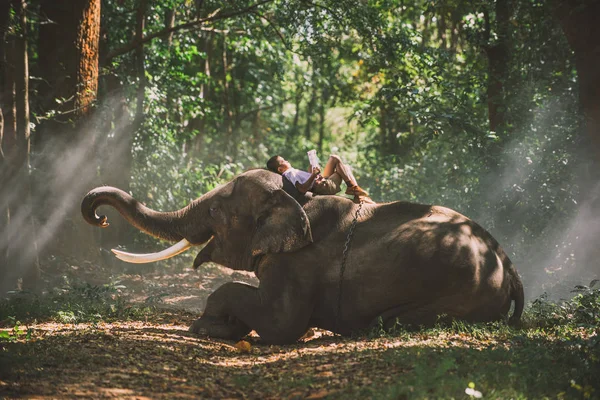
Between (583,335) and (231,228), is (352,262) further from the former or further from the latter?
(583,335)

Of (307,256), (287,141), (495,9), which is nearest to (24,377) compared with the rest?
(307,256)

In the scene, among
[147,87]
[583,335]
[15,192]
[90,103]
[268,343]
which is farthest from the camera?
[147,87]

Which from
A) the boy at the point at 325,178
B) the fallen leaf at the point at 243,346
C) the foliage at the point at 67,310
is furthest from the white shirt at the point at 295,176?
the foliage at the point at 67,310

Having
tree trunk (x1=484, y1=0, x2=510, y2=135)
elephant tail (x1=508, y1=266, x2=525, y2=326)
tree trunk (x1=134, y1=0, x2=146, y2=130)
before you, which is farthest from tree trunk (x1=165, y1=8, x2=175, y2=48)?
elephant tail (x1=508, y1=266, x2=525, y2=326)

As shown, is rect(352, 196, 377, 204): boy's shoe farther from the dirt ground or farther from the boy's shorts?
the dirt ground

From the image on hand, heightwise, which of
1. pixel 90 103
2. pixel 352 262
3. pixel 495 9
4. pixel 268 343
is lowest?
pixel 268 343

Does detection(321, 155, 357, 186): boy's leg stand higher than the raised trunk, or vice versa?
detection(321, 155, 357, 186): boy's leg

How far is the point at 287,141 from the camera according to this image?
29141 millimetres

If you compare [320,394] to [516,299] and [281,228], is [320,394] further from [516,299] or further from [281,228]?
[516,299]

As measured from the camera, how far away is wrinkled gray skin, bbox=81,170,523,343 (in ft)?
28.2

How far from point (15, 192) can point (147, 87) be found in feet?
20.0

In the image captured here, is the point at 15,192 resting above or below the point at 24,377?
above

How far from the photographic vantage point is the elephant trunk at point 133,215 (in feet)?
29.4

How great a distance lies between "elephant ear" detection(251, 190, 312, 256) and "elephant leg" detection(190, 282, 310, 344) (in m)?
0.52
